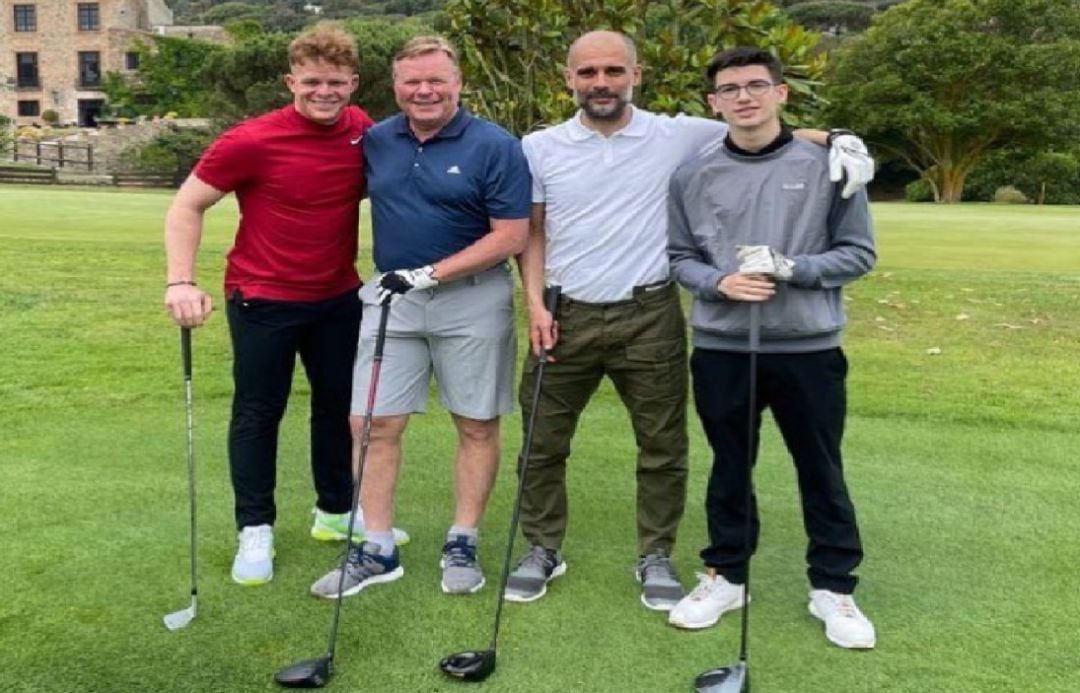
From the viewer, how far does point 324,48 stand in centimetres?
379

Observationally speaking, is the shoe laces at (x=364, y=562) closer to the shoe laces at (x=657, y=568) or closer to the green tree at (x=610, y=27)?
the shoe laces at (x=657, y=568)

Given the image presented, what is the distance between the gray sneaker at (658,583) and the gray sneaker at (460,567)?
24.0 inches

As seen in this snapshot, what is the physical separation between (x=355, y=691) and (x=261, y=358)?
1454mm

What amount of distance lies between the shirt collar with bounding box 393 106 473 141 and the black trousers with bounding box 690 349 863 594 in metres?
1.17

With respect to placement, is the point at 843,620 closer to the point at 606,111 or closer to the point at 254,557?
the point at 606,111

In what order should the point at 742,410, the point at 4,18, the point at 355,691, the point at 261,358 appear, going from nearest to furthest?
the point at 355,691
the point at 742,410
the point at 261,358
the point at 4,18

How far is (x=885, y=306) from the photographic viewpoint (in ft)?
35.3

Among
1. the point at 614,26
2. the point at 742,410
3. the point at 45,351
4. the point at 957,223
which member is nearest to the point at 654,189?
the point at 742,410

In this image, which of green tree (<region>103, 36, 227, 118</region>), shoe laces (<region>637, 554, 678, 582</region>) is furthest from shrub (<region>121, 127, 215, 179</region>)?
shoe laces (<region>637, 554, 678, 582</region>)

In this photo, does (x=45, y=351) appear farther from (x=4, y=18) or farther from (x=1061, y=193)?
(x=4, y=18)

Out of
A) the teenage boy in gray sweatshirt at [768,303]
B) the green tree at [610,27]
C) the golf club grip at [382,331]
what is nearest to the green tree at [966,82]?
the green tree at [610,27]

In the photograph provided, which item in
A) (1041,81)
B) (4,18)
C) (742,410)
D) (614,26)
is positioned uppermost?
(4,18)

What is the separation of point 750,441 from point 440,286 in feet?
4.10

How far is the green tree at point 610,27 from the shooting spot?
299 inches
